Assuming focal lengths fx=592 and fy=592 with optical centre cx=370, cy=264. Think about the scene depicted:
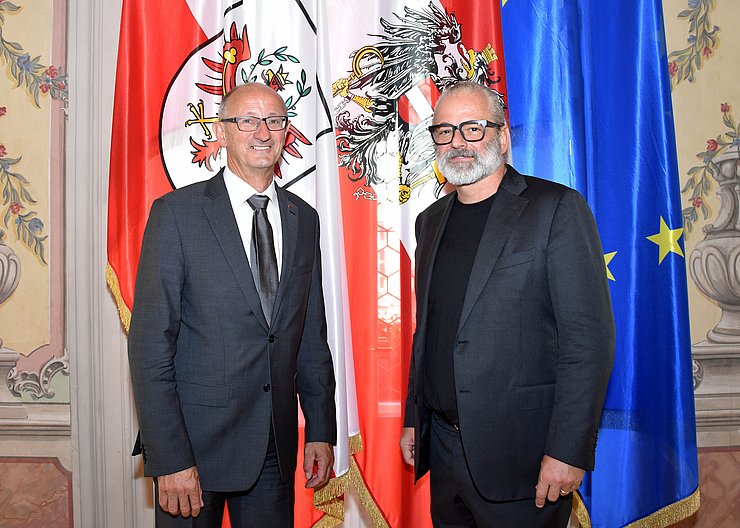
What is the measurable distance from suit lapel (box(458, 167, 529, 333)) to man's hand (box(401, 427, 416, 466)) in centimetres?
56

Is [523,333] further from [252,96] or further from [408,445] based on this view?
[252,96]

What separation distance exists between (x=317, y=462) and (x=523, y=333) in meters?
0.83

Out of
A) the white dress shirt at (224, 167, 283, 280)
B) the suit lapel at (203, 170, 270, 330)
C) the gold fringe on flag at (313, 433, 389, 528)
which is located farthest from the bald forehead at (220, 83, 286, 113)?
the gold fringe on flag at (313, 433, 389, 528)

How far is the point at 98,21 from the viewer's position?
2.66 m

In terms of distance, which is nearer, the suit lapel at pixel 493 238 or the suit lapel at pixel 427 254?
the suit lapel at pixel 493 238

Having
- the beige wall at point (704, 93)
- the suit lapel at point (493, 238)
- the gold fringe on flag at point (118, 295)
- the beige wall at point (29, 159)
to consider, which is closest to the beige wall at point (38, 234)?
the beige wall at point (29, 159)

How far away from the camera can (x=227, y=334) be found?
5.55 feet

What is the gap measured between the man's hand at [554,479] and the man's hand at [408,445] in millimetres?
514

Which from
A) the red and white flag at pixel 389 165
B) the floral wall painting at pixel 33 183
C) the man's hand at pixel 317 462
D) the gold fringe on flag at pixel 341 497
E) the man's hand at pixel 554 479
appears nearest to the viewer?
the man's hand at pixel 554 479

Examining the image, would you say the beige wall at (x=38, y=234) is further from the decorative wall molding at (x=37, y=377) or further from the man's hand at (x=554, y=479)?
the man's hand at (x=554, y=479)

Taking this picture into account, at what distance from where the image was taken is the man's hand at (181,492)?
1605 millimetres

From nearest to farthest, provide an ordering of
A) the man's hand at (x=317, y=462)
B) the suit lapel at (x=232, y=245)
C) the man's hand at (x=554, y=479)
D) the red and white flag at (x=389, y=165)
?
the man's hand at (x=554, y=479) → the suit lapel at (x=232, y=245) → the man's hand at (x=317, y=462) → the red and white flag at (x=389, y=165)

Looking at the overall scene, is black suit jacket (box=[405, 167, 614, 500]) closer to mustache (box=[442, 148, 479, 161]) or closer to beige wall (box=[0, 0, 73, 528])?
mustache (box=[442, 148, 479, 161])

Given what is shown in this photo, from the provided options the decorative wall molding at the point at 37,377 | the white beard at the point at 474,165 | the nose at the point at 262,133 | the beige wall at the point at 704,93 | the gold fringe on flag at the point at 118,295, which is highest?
the beige wall at the point at 704,93
